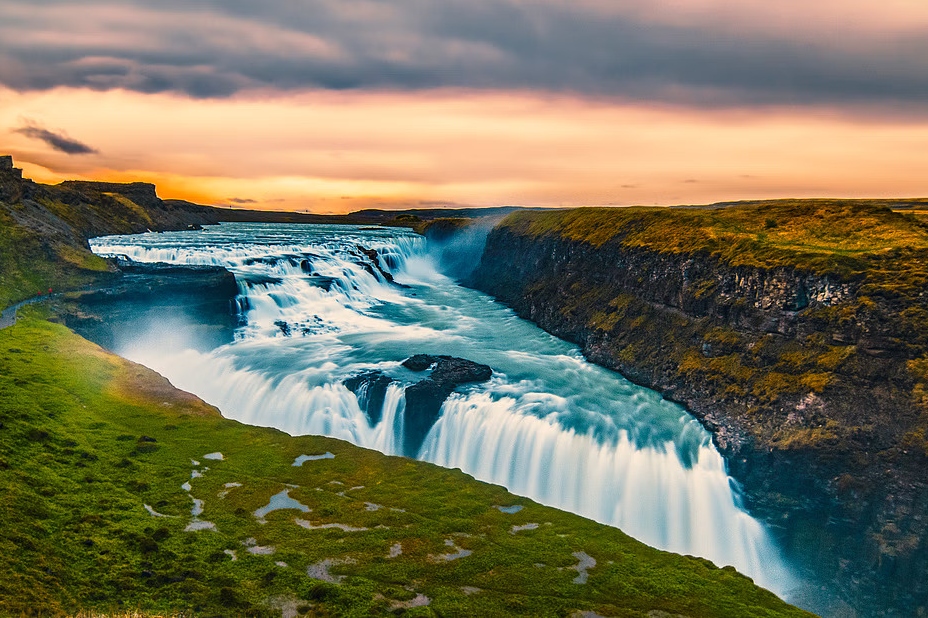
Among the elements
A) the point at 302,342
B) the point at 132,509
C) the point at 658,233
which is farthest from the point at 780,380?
the point at 302,342

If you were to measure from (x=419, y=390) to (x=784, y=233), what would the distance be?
1123 inches

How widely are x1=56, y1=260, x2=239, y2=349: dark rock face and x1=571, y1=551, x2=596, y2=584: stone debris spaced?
39536 millimetres

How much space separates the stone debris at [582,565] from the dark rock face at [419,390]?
15640mm

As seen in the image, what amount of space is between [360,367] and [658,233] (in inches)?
1124

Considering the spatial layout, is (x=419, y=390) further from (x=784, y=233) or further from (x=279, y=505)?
(x=784, y=233)

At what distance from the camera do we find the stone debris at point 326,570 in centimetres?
1714

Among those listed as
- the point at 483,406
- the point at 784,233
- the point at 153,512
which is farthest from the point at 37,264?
the point at 784,233

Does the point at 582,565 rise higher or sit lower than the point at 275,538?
lower

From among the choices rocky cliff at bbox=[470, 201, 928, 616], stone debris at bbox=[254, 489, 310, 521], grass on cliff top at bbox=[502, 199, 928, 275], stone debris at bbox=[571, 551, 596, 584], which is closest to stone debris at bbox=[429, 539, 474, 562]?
stone debris at bbox=[571, 551, 596, 584]

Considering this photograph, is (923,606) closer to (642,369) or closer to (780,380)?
(780,380)

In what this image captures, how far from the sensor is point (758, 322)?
37250 mm

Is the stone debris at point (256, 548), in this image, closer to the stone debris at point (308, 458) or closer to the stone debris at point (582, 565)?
the stone debris at point (308, 458)

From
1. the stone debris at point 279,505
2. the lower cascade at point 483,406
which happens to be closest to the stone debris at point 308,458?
the stone debris at point 279,505

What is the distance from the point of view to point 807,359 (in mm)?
32969
